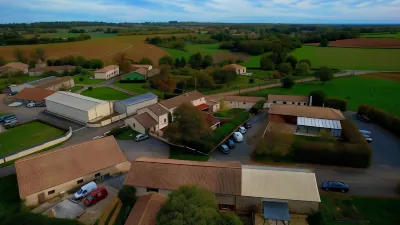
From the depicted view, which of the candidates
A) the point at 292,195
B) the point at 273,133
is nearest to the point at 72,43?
the point at 273,133

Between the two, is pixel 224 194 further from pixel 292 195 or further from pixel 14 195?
pixel 14 195

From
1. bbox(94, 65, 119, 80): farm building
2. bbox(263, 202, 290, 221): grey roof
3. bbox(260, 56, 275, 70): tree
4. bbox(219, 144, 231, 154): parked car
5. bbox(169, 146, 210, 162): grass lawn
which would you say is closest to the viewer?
bbox(263, 202, 290, 221): grey roof

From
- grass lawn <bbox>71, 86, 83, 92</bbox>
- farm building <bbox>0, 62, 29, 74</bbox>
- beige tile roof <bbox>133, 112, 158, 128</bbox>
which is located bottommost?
grass lawn <bbox>71, 86, 83, 92</bbox>

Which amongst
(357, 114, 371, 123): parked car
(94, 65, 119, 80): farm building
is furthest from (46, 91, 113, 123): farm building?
(357, 114, 371, 123): parked car

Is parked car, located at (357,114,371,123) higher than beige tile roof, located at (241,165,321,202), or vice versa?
beige tile roof, located at (241,165,321,202)

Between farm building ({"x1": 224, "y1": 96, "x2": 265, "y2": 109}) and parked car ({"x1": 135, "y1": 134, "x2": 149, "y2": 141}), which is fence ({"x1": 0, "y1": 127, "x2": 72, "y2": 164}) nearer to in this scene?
parked car ({"x1": 135, "y1": 134, "x2": 149, "y2": 141})

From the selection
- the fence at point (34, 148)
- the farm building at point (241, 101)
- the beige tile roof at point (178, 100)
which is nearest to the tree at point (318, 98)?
the farm building at point (241, 101)
